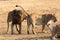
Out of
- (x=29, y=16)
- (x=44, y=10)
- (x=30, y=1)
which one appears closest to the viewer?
(x=29, y=16)

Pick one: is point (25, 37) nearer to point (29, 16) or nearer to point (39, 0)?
point (29, 16)

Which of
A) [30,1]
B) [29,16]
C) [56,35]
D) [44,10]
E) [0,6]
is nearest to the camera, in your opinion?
[56,35]

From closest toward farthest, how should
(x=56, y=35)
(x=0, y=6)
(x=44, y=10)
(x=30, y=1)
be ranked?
(x=56, y=35) < (x=44, y=10) < (x=0, y=6) < (x=30, y=1)

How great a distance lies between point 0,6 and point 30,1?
120 inches

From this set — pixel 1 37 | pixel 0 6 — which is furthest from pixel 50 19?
pixel 0 6

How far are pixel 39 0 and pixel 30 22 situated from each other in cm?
1111

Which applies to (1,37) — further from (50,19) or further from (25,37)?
(50,19)

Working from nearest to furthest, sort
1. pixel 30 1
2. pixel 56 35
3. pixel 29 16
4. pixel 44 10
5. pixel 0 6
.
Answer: pixel 56 35 → pixel 29 16 → pixel 44 10 → pixel 0 6 → pixel 30 1

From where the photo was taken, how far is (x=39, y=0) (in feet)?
87.9

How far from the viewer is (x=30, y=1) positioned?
2631cm

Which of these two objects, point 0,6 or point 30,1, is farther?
point 30,1

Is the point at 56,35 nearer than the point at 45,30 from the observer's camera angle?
Yes

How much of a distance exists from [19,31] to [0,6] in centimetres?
831

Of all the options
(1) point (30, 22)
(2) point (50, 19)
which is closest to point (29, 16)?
(1) point (30, 22)
